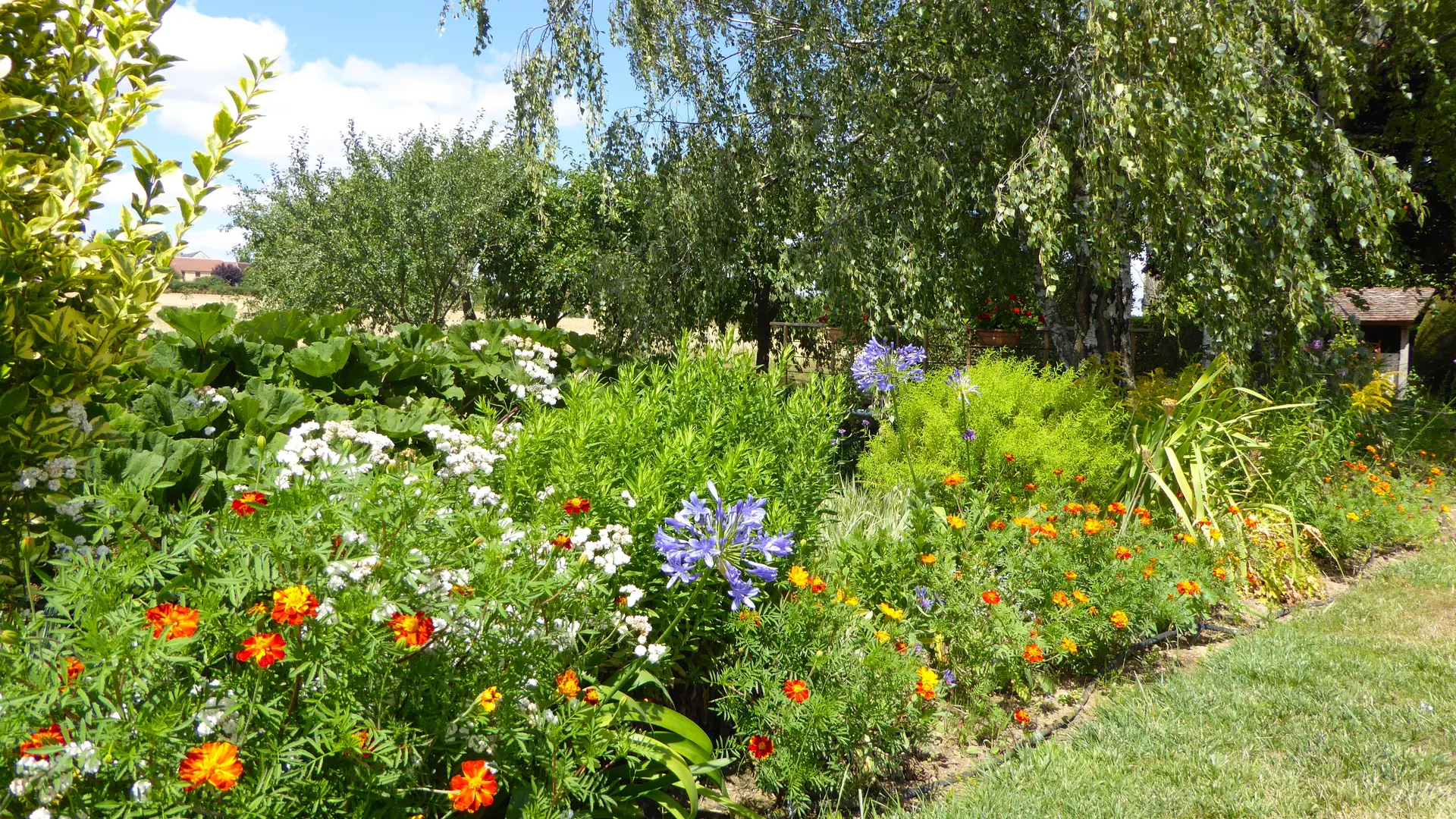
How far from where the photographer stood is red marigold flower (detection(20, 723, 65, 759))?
136cm

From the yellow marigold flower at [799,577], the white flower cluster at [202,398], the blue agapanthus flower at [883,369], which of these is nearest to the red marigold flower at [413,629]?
the yellow marigold flower at [799,577]

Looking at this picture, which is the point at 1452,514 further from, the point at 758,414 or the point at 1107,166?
the point at 758,414

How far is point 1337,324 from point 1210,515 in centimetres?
255

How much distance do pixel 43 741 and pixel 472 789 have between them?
2.20 ft

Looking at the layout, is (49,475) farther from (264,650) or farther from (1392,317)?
(1392,317)

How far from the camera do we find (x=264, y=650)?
1.47 m

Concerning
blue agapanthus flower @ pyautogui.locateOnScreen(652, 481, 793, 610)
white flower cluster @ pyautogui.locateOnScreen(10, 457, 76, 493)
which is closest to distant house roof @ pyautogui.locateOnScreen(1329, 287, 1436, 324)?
blue agapanthus flower @ pyautogui.locateOnScreen(652, 481, 793, 610)

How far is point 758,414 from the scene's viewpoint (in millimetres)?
3479

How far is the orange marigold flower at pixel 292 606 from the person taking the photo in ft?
4.86

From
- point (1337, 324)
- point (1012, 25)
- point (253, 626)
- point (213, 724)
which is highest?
point (1012, 25)

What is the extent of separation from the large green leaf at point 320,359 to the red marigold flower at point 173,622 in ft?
10.3

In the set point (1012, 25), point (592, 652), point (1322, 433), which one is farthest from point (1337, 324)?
point (592, 652)

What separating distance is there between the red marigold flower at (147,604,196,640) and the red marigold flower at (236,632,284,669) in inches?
3.7

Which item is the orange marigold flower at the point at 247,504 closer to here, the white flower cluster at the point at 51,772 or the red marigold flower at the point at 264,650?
the red marigold flower at the point at 264,650
